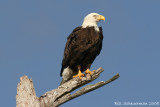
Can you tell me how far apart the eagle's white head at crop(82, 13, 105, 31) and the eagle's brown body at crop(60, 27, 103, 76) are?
6.5 inches

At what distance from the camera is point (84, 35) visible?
967cm

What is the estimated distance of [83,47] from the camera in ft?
31.7

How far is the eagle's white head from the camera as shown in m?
9.98

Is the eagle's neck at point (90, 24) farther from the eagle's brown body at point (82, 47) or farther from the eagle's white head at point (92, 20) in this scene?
the eagle's brown body at point (82, 47)

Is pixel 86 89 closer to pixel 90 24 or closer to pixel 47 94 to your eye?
pixel 47 94

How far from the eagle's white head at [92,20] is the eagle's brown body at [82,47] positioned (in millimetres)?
166

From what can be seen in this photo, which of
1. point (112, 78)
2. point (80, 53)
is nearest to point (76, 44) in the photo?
point (80, 53)

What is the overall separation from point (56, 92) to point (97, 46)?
1972 millimetres

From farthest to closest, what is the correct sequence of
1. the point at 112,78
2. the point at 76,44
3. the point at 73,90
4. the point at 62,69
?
1. the point at 62,69
2. the point at 76,44
3. the point at 73,90
4. the point at 112,78

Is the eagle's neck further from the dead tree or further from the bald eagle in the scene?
the dead tree

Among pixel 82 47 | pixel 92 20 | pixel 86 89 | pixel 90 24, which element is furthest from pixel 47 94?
pixel 92 20

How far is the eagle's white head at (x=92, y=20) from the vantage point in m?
9.98

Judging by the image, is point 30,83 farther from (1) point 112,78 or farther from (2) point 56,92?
(1) point 112,78

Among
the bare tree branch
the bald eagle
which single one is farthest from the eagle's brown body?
the bare tree branch
